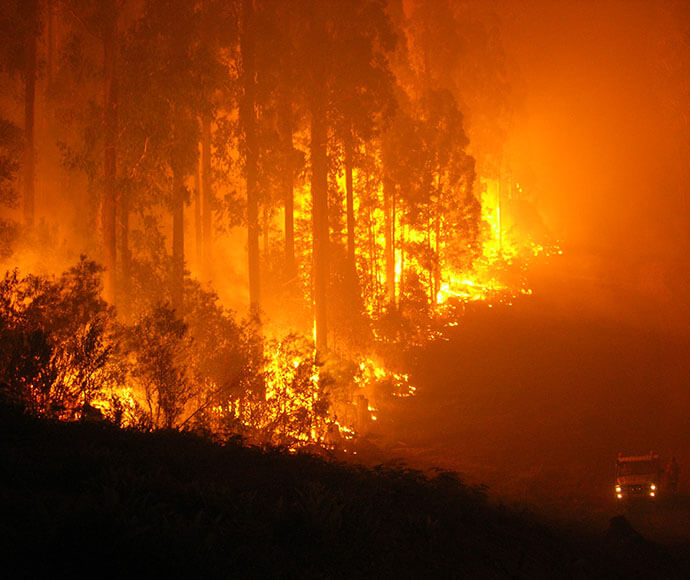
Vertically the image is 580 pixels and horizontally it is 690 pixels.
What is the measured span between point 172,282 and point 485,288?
2540 centimetres

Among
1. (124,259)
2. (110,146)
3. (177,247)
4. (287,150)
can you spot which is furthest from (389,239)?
(110,146)

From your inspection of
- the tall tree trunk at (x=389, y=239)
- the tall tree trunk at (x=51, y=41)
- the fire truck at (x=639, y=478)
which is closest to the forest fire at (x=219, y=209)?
the tall tree trunk at (x=389, y=239)

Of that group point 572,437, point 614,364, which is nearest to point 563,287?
point 614,364

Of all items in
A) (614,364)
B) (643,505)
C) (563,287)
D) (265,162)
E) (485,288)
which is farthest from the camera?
(563,287)

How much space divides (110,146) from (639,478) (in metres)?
15.6

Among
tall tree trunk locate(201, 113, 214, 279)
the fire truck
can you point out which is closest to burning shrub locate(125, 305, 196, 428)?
the fire truck

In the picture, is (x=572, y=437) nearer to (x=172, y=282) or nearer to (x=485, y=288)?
(x=172, y=282)

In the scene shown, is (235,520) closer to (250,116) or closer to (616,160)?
(250,116)

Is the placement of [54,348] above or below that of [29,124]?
below

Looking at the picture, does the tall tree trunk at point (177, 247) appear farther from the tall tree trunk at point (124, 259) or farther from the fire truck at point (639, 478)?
the fire truck at point (639, 478)

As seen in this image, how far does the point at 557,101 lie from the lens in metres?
87.9

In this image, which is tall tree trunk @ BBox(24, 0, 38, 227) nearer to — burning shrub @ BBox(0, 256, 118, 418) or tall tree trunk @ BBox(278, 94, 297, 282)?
tall tree trunk @ BBox(278, 94, 297, 282)

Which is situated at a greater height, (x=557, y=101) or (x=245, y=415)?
(x=557, y=101)

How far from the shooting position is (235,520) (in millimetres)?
4879
